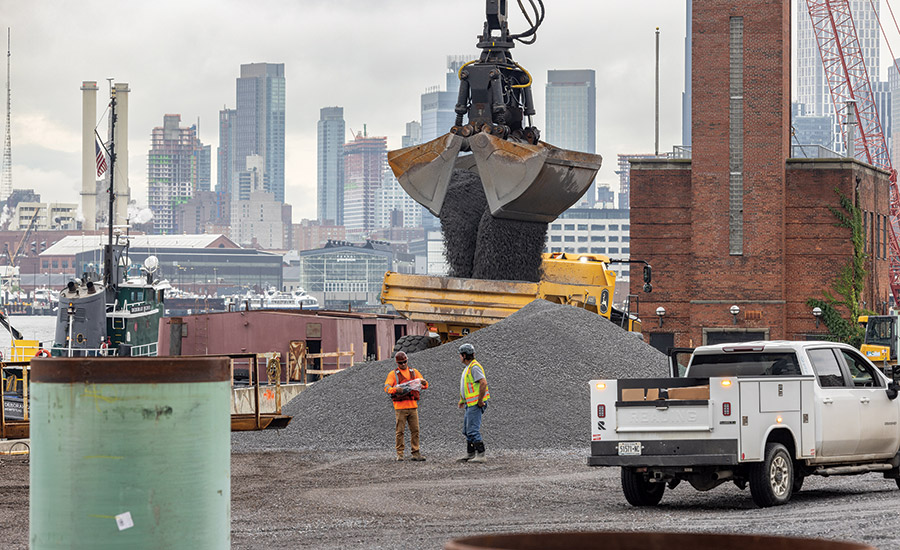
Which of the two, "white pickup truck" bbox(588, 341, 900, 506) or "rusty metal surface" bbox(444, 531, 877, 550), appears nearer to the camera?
"rusty metal surface" bbox(444, 531, 877, 550)

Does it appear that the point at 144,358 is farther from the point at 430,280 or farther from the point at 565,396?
the point at 430,280

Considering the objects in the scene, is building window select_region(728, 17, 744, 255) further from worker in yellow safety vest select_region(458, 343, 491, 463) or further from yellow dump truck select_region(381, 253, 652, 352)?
worker in yellow safety vest select_region(458, 343, 491, 463)

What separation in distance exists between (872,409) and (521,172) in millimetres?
13956

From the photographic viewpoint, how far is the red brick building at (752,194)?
173ft

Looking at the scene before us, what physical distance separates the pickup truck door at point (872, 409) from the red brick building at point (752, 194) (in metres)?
37.3

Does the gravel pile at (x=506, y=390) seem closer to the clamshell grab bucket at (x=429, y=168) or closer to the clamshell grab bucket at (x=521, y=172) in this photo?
the clamshell grab bucket at (x=521, y=172)

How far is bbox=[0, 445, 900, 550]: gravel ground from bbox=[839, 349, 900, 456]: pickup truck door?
1.85 feet

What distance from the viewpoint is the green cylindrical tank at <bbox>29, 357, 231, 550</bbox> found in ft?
18.5

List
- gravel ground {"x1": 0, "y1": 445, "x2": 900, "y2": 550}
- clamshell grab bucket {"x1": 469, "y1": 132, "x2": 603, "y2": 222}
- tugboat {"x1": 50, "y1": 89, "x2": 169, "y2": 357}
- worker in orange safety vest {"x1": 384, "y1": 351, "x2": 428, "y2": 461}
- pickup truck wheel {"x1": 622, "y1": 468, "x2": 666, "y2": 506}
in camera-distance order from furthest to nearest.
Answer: tugboat {"x1": 50, "y1": 89, "x2": 169, "y2": 357}, clamshell grab bucket {"x1": 469, "y1": 132, "x2": 603, "y2": 222}, worker in orange safety vest {"x1": 384, "y1": 351, "x2": 428, "y2": 461}, pickup truck wheel {"x1": 622, "y1": 468, "x2": 666, "y2": 506}, gravel ground {"x1": 0, "y1": 445, "x2": 900, "y2": 550}

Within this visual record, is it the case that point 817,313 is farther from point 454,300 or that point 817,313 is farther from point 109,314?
point 109,314

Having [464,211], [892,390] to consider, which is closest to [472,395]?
[892,390]

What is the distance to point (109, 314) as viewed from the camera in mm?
34812

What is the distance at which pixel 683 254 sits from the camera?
181 feet

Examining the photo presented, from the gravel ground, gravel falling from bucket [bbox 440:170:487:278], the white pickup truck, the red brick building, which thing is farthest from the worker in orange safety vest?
the red brick building
